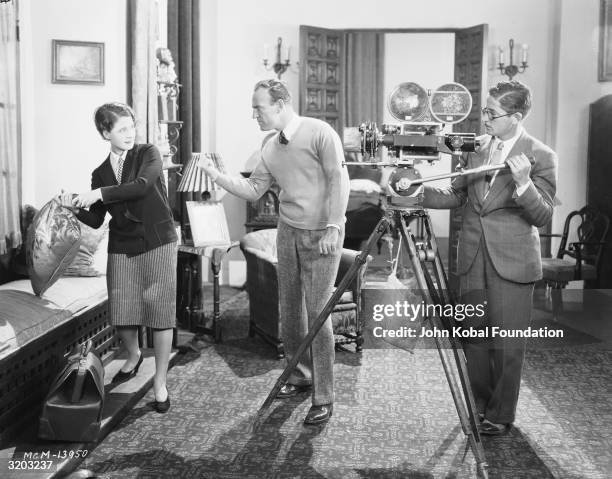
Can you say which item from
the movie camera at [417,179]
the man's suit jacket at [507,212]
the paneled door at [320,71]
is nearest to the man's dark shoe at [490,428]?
the movie camera at [417,179]

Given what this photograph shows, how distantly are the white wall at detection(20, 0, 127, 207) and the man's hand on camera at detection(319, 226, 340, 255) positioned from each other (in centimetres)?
180

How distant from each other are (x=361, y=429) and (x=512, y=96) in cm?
159

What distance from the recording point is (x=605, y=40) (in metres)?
6.88

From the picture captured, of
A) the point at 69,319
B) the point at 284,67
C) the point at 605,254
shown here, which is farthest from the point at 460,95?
the point at 284,67

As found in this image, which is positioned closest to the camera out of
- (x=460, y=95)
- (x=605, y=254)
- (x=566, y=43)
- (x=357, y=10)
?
(x=460, y=95)

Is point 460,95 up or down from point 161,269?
up

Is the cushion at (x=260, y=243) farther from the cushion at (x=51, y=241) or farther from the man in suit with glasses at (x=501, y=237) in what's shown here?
the man in suit with glasses at (x=501, y=237)

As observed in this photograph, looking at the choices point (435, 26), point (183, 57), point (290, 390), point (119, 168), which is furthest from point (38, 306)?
point (435, 26)

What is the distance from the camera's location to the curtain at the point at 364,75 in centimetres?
948

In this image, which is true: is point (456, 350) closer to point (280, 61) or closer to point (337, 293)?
point (337, 293)

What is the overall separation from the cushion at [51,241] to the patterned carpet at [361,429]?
0.79 m

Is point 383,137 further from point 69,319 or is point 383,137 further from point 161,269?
point 69,319

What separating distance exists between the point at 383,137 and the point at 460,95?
0.47 metres

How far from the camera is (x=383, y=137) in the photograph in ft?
8.86
